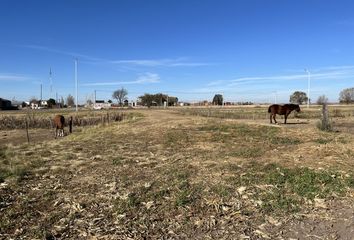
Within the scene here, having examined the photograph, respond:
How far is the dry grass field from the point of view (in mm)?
5820

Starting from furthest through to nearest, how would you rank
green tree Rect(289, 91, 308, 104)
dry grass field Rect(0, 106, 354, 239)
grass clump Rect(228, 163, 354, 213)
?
green tree Rect(289, 91, 308, 104) < grass clump Rect(228, 163, 354, 213) < dry grass field Rect(0, 106, 354, 239)

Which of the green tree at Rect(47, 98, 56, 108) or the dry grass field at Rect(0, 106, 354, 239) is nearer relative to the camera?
the dry grass field at Rect(0, 106, 354, 239)

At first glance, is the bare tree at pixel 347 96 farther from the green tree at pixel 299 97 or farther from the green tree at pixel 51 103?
the green tree at pixel 51 103

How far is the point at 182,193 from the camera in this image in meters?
7.47

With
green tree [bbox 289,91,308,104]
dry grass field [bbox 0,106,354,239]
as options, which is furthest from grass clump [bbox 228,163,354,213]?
green tree [bbox 289,91,308,104]

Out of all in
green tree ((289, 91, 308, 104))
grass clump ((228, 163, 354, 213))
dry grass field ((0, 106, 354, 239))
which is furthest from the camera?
green tree ((289, 91, 308, 104))

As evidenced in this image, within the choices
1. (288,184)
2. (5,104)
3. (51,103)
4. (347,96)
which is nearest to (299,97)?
(347,96)

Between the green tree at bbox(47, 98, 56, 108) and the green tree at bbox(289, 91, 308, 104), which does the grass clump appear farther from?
the green tree at bbox(47, 98, 56, 108)

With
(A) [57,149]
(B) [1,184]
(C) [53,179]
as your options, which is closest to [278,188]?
(C) [53,179]

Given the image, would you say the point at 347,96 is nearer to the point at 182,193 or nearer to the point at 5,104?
the point at 5,104

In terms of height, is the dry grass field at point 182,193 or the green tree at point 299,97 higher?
the green tree at point 299,97

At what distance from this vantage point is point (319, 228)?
5.81m

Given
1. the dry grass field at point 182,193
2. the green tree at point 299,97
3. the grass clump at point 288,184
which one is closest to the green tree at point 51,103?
the green tree at point 299,97

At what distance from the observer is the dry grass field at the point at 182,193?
229 inches
